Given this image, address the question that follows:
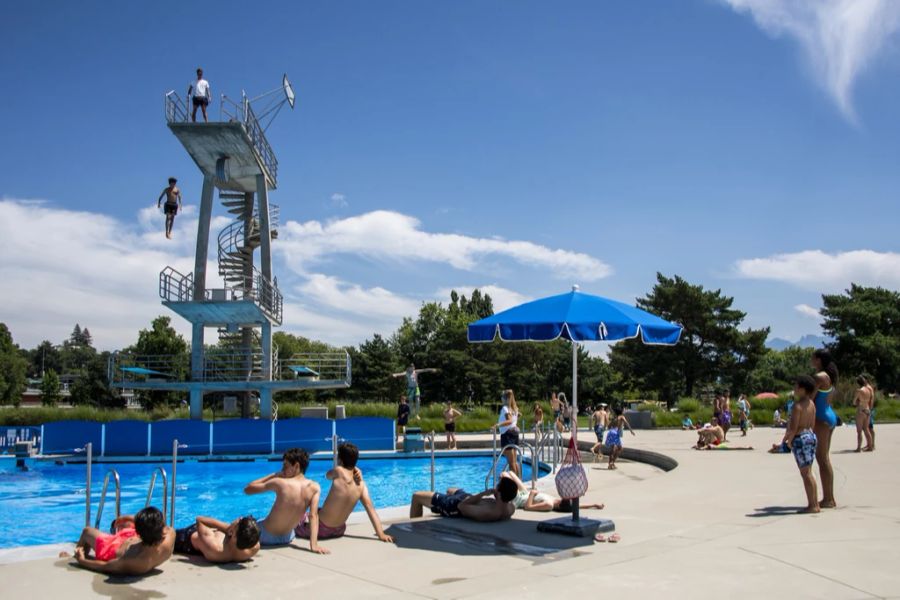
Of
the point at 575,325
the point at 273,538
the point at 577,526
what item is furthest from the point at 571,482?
the point at 273,538

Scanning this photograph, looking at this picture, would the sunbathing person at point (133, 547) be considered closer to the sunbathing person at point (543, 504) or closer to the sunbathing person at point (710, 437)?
the sunbathing person at point (543, 504)

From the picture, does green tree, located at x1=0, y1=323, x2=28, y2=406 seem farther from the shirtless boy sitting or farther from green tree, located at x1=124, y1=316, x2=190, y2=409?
the shirtless boy sitting

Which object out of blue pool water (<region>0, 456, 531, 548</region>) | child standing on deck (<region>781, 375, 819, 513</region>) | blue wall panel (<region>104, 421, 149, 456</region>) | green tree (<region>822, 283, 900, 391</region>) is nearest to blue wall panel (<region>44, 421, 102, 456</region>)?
blue wall panel (<region>104, 421, 149, 456</region>)

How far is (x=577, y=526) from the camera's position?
7191 mm

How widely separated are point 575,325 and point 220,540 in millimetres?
3711

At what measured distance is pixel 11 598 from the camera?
499 cm

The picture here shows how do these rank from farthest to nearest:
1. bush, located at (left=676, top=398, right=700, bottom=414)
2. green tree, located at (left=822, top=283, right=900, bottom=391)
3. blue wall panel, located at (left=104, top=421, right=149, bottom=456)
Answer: green tree, located at (left=822, top=283, right=900, bottom=391) < bush, located at (left=676, top=398, right=700, bottom=414) < blue wall panel, located at (left=104, top=421, right=149, bottom=456)

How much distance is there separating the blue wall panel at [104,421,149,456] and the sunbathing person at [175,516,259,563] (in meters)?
17.5

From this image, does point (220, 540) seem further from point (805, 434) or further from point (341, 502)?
point (805, 434)

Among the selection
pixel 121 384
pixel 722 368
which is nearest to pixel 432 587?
pixel 121 384

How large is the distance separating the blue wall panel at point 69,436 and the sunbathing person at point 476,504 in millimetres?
17510

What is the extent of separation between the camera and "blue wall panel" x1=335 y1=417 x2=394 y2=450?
896 inches

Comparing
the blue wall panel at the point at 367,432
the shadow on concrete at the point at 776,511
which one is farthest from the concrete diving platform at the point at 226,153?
the shadow on concrete at the point at 776,511

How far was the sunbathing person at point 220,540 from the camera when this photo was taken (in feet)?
19.3
